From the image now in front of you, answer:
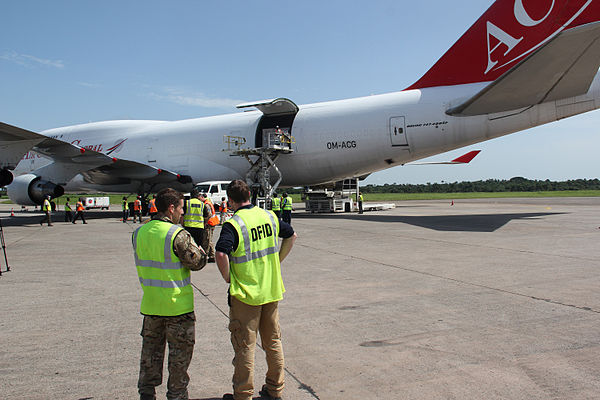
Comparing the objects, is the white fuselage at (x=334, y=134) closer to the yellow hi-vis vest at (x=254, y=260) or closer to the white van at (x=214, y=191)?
the white van at (x=214, y=191)

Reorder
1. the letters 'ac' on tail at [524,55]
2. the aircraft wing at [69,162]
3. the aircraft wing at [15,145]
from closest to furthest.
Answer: the letters 'ac' on tail at [524,55], the aircraft wing at [15,145], the aircraft wing at [69,162]

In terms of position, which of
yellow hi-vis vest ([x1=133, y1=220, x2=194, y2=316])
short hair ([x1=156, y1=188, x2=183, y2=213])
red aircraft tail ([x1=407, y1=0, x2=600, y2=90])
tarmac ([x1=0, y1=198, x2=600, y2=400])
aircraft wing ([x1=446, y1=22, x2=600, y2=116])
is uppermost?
red aircraft tail ([x1=407, y1=0, x2=600, y2=90])

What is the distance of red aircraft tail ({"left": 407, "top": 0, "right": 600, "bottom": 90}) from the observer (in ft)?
51.6

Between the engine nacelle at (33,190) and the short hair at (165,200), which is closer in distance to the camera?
the short hair at (165,200)

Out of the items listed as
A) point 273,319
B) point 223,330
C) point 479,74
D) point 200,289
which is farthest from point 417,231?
point 273,319

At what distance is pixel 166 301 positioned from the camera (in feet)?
10.9

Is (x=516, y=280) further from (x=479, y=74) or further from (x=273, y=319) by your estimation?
(x=479, y=74)

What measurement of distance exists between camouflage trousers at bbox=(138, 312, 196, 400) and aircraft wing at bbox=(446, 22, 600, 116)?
1263 centimetres

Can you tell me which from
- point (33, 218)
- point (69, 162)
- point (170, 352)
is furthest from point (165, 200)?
point (33, 218)

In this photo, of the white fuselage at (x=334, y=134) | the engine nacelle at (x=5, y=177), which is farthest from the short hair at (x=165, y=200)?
the engine nacelle at (x=5, y=177)

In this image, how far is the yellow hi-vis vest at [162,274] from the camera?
333 cm

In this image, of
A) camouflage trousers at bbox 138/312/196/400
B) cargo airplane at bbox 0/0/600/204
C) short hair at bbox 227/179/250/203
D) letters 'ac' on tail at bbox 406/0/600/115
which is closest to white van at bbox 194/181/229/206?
cargo airplane at bbox 0/0/600/204

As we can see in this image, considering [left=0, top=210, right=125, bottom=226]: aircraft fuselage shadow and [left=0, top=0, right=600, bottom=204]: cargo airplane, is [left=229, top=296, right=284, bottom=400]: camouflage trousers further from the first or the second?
[left=0, top=210, right=125, bottom=226]: aircraft fuselage shadow

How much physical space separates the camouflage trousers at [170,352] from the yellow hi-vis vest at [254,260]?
1.47 ft
